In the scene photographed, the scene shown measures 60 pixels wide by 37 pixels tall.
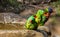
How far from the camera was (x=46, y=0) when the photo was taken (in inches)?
251

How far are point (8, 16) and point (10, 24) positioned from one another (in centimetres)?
56

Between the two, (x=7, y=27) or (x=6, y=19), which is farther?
(x=6, y=19)

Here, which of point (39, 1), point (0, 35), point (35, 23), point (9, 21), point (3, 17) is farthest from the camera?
point (39, 1)

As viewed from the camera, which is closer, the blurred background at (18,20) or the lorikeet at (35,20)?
the blurred background at (18,20)

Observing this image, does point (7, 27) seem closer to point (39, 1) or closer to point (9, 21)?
point (9, 21)

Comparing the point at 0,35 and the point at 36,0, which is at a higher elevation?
the point at 0,35

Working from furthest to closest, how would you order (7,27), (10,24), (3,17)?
(3,17) → (10,24) → (7,27)

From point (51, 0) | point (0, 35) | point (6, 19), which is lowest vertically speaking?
point (51, 0)

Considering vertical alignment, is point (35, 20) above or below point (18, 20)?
above

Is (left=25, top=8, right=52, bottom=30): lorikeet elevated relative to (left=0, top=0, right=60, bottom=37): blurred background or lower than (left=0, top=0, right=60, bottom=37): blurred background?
elevated

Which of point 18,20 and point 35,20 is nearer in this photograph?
point 35,20

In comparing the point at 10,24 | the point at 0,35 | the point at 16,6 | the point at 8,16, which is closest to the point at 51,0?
the point at 16,6

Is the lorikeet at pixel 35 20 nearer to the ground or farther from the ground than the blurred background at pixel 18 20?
farther from the ground

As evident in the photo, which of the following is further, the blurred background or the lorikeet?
the lorikeet
